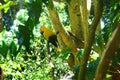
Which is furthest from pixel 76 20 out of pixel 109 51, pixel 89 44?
pixel 109 51

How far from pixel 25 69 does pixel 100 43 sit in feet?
15.2

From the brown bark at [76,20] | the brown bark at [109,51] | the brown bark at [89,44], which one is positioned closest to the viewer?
the brown bark at [109,51]

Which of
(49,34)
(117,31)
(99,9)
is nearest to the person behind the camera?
(117,31)

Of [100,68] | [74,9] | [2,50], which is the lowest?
→ [100,68]

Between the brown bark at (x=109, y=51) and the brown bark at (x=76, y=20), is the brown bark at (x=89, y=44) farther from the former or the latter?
the brown bark at (x=76, y=20)

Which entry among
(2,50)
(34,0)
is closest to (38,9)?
(34,0)

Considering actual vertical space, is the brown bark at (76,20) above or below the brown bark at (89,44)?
above

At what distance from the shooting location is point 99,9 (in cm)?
43

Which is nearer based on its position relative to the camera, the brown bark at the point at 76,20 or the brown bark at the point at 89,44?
the brown bark at the point at 89,44

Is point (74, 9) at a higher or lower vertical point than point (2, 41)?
higher

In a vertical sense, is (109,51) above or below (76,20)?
below

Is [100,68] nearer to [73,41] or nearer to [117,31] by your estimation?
[117,31]

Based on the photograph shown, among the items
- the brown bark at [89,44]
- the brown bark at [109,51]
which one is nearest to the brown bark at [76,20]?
the brown bark at [89,44]

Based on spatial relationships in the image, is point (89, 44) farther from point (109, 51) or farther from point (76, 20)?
point (76, 20)
